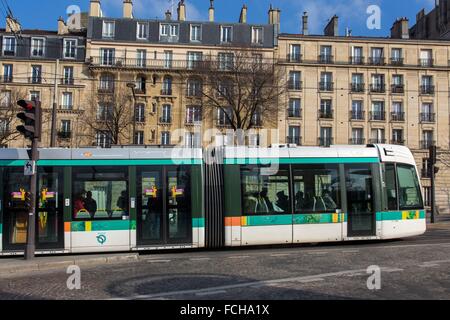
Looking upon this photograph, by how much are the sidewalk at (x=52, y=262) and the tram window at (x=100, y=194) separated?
1302mm

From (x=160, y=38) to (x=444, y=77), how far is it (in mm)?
30841

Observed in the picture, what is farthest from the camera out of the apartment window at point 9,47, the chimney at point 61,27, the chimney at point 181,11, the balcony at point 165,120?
the chimney at point 181,11

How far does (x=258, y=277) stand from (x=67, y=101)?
1731 inches

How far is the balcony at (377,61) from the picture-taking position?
50.1 meters

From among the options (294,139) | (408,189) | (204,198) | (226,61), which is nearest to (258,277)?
(204,198)

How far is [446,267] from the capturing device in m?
9.48

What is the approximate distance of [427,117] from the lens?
4978cm

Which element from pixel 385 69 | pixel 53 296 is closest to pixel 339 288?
pixel 53 296

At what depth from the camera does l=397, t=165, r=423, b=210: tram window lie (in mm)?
14195

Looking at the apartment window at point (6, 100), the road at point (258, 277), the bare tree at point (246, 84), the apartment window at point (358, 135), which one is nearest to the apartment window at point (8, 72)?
the apartment window at point (6, 100)

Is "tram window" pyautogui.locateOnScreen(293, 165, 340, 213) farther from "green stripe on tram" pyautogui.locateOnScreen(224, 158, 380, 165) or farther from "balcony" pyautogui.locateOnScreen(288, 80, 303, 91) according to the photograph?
"balcony" pyautogui.locateOnScreen(288, 80, 303, 91)

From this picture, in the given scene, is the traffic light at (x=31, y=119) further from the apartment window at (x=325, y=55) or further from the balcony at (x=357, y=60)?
the balcony at (x=357, y=60)

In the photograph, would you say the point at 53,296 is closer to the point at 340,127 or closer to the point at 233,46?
the point at 233,46

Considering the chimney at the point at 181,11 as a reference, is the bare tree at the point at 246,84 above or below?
below
